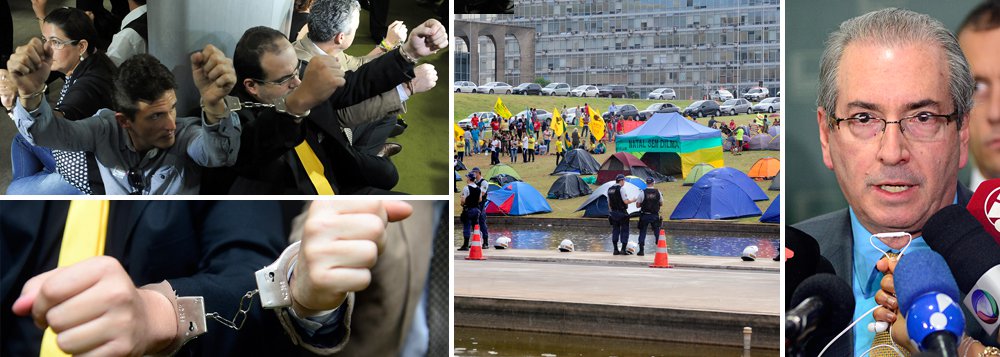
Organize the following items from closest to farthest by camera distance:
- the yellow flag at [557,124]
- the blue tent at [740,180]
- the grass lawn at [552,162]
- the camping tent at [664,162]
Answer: the blue tent at [740,180] < the grass lawn at [552,162] < the camping tent at [664,162] < the yellow flag at [557,124]

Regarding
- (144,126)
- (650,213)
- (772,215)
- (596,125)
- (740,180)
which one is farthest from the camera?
(596,125)

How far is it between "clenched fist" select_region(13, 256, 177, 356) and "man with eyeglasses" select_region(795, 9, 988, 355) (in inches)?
89.2

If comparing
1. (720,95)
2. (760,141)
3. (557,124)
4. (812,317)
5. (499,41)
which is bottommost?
(760,141)

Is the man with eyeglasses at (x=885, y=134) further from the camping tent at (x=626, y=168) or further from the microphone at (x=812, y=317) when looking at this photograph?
the camping tent at (x=626, y=168)

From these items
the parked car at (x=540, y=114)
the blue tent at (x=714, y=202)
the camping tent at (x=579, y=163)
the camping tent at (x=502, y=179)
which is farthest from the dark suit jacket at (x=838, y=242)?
the parked car at (x=540, y=114)

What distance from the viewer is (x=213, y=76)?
4.54 metres

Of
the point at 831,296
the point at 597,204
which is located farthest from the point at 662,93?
the point at 831,296

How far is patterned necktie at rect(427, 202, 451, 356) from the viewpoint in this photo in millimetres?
4480

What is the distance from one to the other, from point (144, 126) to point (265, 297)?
0.99 metres

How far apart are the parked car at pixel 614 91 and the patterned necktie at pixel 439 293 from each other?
19.9 meters

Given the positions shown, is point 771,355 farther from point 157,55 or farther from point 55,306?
point 55,306

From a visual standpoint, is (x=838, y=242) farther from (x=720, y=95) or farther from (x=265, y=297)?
(x=720, y=95)

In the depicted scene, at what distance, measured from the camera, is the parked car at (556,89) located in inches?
977

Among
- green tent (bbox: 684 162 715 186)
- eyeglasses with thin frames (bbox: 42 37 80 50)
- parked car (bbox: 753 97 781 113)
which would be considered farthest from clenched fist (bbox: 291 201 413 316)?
parked car (bbox: 753 97 781 113)
